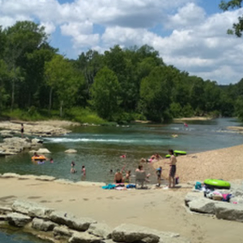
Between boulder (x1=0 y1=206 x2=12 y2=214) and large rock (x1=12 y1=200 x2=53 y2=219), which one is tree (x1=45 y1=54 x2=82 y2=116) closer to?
boulder (x1=0 y1=206 x2=12 y2=214)

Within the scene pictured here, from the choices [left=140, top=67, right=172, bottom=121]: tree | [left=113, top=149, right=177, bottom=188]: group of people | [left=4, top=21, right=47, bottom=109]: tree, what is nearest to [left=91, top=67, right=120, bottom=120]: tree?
[left=140, top=67, right=172, bottom=121]: tree

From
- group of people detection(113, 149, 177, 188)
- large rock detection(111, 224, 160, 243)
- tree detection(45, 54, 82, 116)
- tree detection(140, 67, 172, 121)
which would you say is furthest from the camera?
tree detection(140, 67, 172, 121)

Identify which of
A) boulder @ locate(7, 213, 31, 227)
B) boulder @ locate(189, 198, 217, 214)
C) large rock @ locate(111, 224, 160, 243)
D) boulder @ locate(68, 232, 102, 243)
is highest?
boulder @ locate(189, 198, 217, 214)

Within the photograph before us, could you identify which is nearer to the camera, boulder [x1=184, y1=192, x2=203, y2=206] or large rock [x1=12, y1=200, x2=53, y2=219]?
large rock [x1=12, y1=200, x2=53, y2=219]

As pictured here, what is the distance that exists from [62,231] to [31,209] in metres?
1.95

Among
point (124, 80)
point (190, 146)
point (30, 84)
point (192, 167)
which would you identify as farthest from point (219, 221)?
point (124, 80)

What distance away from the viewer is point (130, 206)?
1440cm

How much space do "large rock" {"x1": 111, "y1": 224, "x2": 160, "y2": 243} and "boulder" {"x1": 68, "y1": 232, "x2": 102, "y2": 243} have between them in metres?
0.61

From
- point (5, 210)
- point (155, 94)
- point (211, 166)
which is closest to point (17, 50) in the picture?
point (155, 94)

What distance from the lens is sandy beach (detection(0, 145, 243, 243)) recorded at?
460 inches

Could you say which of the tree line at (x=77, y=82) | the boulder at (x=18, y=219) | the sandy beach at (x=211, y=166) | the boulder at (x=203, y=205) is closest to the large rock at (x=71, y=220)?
the boulder at (x=18, y=219)

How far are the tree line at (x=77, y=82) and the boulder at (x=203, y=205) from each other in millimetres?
59405

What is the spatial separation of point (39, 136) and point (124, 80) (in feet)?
176

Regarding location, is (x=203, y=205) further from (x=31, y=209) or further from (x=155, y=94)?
(x=155, y=94)
